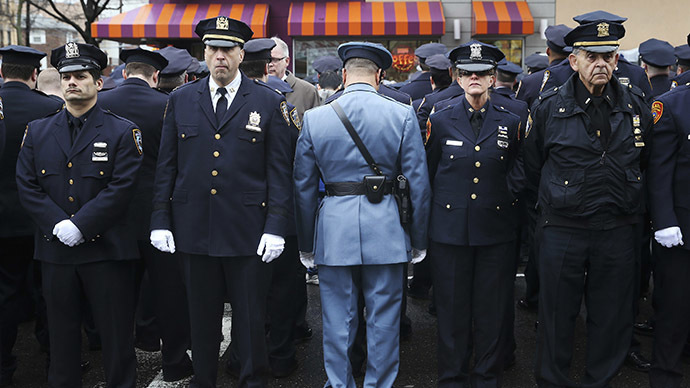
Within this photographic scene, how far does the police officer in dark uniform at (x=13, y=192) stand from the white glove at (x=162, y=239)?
1304 mm

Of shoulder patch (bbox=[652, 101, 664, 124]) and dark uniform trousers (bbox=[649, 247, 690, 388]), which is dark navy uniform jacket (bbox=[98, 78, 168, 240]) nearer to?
shoulder patch (bbox=[652, 101, 664, 124])

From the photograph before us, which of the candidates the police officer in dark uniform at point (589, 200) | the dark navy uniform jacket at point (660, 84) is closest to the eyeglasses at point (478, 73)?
the police officer in dark uniform at point (589, 200)

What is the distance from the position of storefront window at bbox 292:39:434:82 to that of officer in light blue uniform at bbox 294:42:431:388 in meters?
13.7

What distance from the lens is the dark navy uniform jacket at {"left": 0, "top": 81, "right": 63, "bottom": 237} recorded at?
4605 millimetres

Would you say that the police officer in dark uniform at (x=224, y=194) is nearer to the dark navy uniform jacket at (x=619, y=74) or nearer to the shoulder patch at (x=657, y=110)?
the shoulder patch at (x=657, y=110)

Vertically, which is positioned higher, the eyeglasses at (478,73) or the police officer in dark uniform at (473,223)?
the eyeglasses at (478,73)

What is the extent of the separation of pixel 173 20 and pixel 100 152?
46.2 ft

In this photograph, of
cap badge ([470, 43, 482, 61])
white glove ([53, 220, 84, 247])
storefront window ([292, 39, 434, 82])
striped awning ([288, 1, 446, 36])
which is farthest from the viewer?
storefront window ([292, 39, 434, 82])

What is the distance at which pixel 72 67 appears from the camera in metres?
4.02

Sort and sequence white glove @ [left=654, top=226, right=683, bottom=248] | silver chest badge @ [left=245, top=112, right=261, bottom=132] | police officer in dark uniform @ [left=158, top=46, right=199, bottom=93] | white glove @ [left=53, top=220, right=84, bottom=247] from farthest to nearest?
police officer in dark uniform @ [left=158, top=46, right=199, bottom=93]
white glove @ [left=654, top=226, right=683, bottom=248]
silver chest badge @ [left=245, top=112, right=261, bottom=132]
white glove @ [left=53, top=220, right=84, bottom=247]

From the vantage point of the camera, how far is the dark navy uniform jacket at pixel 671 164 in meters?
4.09

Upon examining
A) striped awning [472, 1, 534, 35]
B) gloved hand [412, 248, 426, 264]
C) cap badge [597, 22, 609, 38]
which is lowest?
gloved hand [412, 248, 426, 264]

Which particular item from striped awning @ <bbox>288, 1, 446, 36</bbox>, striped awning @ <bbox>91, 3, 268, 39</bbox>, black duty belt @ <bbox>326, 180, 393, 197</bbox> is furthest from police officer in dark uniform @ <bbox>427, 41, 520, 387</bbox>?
striped awning @ <bbox>91, 3, 268, 39</bbox>

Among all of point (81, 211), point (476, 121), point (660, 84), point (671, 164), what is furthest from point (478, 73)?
point (660, 84)
